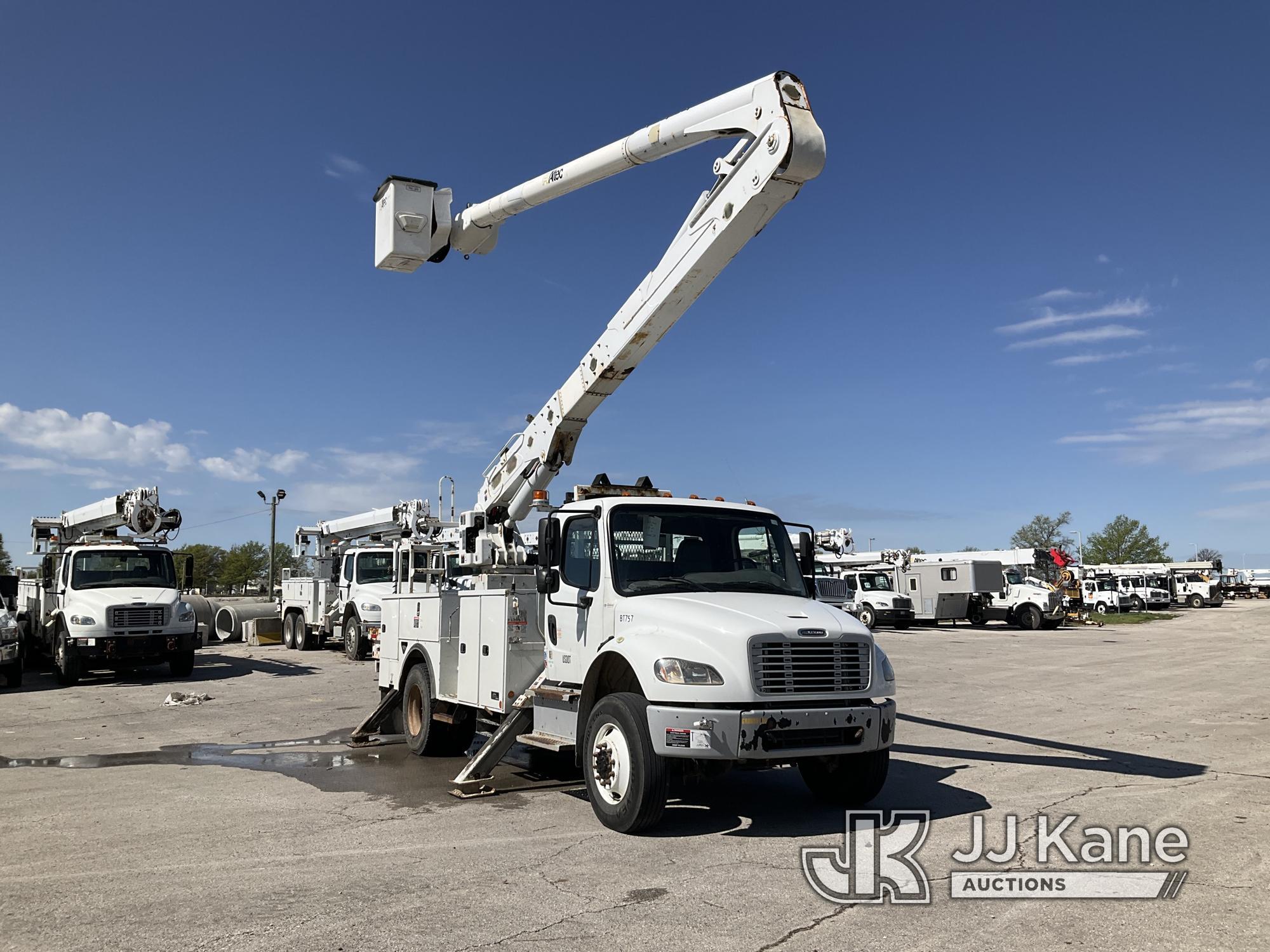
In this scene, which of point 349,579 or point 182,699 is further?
point 349,579

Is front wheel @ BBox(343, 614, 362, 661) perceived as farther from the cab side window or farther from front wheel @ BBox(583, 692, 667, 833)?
front wheel @ BBox(583, 692, 667, 833)

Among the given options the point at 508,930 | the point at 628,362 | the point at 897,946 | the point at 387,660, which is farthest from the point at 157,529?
the point at 897,946

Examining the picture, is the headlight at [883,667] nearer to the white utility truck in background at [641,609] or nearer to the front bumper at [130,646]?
the white utility truck in background at [641,609]

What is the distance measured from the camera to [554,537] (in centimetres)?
775

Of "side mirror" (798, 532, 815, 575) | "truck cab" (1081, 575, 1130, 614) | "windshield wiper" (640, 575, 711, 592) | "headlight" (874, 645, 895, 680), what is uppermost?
"side mirror" (798, 532, 815, 575)

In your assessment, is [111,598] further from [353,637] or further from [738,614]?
[738,614]

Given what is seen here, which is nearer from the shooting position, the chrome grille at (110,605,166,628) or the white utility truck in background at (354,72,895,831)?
the white utility truck in background at (354,72,895,831)

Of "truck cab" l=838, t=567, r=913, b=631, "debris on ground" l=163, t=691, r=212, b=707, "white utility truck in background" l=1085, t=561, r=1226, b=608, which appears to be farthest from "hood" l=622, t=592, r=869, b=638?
"white utility truck in background" l=1085, t=561, r=1226, b=608

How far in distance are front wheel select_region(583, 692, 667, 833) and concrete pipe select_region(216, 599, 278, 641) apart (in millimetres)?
23455

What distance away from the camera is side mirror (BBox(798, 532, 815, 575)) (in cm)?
806

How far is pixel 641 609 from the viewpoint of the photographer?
23.0 ft

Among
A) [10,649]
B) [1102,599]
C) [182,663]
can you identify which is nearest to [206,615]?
[182,663]

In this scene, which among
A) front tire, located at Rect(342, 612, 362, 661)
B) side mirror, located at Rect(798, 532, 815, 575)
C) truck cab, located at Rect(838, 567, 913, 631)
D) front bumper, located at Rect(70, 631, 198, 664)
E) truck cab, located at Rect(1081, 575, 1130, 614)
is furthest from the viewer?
truck cab, located at Rect(1081, 575, 1130, 614)

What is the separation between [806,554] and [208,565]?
299 feet
